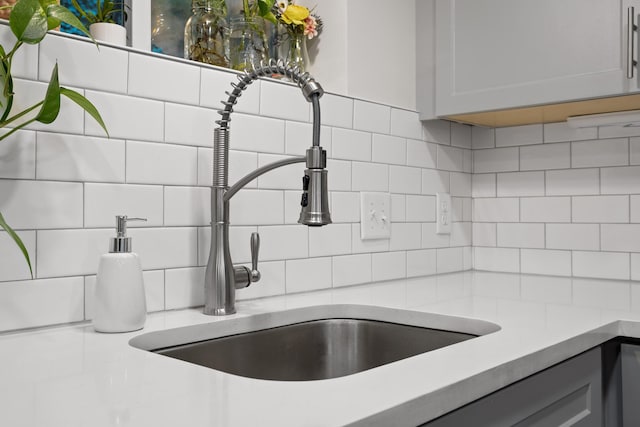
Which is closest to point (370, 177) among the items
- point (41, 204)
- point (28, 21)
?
point (41, 204)

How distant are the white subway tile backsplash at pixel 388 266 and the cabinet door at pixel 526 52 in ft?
1.48

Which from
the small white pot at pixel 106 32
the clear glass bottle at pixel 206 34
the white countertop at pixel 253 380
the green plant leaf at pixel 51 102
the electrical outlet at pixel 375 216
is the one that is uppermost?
the clear glass bottle at pixel 206 34

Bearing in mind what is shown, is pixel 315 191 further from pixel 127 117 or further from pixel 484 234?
pixel 484 234

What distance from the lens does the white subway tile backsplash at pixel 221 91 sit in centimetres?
128

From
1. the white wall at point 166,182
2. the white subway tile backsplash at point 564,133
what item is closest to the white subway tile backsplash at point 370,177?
the white wall at point 166,182

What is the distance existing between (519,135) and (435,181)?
0.32m

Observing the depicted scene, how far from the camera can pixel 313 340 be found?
1279 millimetres

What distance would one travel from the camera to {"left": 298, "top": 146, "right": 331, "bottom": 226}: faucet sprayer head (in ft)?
3.38

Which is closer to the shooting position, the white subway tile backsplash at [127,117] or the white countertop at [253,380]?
the white countertop at [253,380]

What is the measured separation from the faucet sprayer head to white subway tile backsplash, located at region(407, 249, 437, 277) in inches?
33.0

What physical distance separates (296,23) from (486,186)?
0.89 meters

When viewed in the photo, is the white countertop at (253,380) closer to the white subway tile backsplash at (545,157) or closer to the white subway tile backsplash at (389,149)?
the white subway tile backsplash at (389,149)

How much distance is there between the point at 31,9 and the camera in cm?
85

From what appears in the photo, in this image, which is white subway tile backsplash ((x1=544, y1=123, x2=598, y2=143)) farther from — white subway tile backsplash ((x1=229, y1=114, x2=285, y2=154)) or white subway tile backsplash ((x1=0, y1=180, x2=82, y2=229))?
white subway tile backsplash ((x1=0, y1=180, x2=82, y2=229))
